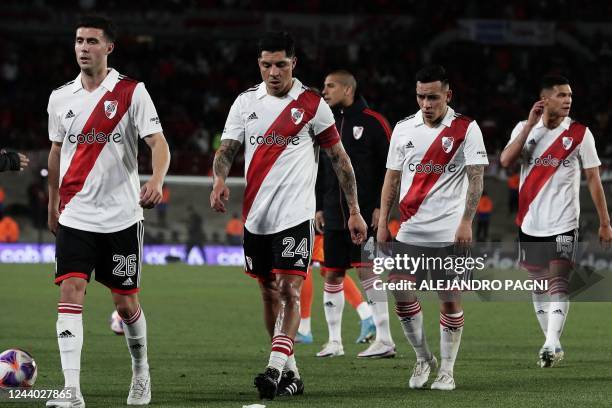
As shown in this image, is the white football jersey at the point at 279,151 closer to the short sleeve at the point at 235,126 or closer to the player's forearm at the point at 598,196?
the short sleeve at the point at 235,126

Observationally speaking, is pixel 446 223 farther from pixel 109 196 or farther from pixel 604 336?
pixel 604 336

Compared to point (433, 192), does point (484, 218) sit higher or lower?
lower

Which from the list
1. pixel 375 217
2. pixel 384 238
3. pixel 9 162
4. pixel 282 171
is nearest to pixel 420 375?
pixel 384 238

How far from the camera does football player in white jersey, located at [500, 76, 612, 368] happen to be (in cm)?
977

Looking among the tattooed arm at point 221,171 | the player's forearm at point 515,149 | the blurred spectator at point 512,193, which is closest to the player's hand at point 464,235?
the tattooed arm at point 221,171

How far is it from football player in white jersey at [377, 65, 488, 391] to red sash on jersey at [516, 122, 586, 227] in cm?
183

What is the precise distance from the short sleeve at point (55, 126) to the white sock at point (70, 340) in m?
0.99

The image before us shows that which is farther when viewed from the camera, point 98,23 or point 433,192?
point 433,192

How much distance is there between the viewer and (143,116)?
7066mm

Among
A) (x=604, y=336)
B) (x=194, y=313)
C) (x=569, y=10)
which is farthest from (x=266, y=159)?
(x=569, y=10)

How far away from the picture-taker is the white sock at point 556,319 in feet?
31.6

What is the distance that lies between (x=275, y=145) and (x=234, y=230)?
54.5 ft

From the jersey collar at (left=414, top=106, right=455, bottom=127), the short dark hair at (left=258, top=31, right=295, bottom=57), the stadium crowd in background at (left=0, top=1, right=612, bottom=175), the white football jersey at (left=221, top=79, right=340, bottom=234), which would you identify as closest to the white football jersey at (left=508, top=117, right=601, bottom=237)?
the jersey collar at (left=414, top=106, right=455, bottom=127)

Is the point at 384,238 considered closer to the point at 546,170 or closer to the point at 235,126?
the point at 235,126
